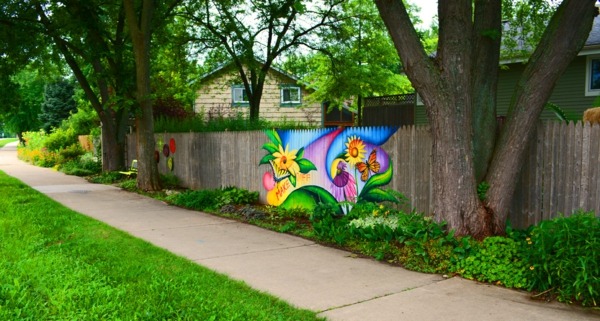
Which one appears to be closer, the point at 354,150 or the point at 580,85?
the point at 354,150

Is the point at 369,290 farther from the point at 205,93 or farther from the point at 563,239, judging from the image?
the point at 205,93

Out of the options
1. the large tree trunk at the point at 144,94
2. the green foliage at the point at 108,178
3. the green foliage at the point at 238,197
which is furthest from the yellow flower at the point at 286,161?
the green foliage at the point at 108,178

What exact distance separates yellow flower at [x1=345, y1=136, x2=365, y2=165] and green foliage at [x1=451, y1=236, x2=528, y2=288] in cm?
308

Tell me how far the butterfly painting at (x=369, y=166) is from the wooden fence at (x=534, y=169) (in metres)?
0.30

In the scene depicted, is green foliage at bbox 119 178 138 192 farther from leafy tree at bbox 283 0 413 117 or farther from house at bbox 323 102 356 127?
house at bbox 323 102 356 127

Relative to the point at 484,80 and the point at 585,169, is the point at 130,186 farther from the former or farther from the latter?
the point at 585,169

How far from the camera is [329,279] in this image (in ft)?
18.9

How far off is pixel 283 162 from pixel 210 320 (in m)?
6.83

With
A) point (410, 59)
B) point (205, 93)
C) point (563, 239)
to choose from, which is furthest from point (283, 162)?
point (205, 93)

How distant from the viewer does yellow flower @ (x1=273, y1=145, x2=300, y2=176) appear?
10.5m

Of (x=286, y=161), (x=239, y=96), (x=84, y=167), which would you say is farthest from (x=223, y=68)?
(x=286, y=161)

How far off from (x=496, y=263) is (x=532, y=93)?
2.15 metres

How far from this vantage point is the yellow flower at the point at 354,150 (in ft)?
28.9

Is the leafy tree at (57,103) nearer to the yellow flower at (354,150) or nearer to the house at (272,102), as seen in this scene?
the house at (272,102)
